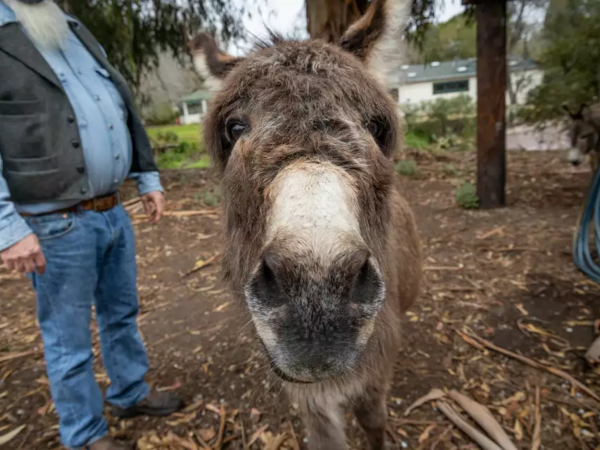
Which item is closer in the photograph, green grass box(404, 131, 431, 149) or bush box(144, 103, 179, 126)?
green grass box(404, 131, 431, 149)

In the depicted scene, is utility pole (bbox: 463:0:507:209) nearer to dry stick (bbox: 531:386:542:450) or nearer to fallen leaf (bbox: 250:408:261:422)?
dry stick (bbox: 531:386:542:450)

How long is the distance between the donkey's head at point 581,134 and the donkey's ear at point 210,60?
312 inches

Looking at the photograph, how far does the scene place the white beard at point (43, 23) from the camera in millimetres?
2201

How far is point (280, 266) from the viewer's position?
44.6 inches

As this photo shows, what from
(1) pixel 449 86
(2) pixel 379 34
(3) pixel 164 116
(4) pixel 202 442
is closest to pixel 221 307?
(4) pixel 202 442

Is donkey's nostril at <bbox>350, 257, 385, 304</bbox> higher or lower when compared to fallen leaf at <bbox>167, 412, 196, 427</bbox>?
higher

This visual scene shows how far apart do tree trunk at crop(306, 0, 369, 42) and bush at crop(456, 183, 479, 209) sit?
13.8ft

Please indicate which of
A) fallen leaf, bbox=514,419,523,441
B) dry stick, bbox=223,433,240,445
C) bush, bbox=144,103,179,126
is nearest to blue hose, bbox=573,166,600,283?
fallen leaf, bbox=514,419,523,441

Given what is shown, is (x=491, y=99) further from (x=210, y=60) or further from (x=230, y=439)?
(x=230, y=439)

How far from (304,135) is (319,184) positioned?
0.30 meters

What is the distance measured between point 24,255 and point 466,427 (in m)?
3.21

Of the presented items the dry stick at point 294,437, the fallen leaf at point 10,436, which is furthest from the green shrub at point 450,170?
the fallen leaf at point 10,436

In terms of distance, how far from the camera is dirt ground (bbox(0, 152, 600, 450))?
9.61ft

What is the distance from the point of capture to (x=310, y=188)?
128 centimetres
